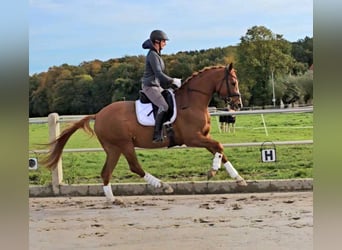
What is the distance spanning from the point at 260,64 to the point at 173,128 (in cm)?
55

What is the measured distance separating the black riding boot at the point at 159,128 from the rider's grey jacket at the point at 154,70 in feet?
0.49

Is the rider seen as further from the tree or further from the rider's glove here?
the tree

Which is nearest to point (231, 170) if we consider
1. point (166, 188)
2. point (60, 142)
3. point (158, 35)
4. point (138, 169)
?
point (166, 188)

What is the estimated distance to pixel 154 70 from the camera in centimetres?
263

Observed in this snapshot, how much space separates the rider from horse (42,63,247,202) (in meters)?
0.06

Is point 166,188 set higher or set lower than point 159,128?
lower

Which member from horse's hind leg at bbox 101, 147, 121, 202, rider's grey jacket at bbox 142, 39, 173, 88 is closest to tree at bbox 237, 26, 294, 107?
rider's grey jacket at bbox 142, 39, 173, 88

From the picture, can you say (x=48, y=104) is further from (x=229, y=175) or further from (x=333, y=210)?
(x=333, y=210)

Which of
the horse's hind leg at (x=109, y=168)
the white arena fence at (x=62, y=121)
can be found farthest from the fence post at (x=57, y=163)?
the horse's hind leg at (x=109, y=168)

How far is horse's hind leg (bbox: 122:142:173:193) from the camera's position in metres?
2.69

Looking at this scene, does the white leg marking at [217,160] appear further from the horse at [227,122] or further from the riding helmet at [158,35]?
the riding helmet at [158,35]

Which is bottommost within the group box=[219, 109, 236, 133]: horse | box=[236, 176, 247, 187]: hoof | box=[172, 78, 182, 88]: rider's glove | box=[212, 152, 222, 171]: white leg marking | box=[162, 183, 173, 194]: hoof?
box=[162, 183, 173, 194]: hoof

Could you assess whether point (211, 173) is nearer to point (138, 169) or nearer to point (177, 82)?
point (138, 169)

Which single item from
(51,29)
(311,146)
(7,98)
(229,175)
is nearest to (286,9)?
(311,146)
